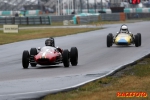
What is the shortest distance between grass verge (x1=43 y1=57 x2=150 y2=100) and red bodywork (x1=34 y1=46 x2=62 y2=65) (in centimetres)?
262

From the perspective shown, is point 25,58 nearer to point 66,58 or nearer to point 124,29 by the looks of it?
point 66,58

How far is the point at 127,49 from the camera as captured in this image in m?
26.5

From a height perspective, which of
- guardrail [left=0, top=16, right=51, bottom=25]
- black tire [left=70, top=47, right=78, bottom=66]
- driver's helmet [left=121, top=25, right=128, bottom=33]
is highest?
black tire [left=70, top=47, right=78, bottom=66]

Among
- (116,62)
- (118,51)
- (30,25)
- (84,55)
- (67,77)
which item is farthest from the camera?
(30,25)

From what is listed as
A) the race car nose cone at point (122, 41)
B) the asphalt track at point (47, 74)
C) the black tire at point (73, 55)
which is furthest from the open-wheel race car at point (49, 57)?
the race car nose cone at point (122, 41)

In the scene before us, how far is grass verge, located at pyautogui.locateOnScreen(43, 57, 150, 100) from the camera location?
11.0m

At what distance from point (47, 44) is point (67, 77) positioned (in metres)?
4.01

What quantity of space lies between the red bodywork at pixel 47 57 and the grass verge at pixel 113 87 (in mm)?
2616

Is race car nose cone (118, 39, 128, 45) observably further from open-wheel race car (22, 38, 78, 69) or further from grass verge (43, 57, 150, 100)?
grass verge (43, 57, 150, 100)

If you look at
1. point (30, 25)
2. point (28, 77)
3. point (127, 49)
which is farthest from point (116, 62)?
point (30, 25)

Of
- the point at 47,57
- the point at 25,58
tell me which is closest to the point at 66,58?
the point at 47,57

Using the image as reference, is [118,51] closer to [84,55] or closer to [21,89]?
[84,55]

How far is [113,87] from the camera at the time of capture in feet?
41.5

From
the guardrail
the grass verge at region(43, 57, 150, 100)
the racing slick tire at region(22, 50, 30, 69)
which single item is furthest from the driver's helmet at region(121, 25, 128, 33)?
the guardrail
